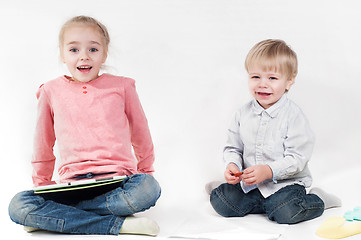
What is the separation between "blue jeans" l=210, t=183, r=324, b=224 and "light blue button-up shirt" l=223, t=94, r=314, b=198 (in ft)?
0.09

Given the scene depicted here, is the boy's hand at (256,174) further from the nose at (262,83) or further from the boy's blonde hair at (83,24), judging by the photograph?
the boy's blonde hair at (83,24)

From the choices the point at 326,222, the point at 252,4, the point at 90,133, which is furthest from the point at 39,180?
the point at 252,4

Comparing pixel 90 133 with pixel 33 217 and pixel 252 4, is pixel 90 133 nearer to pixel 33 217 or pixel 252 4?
pixel 33 217

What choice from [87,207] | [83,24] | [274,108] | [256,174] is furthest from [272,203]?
[83,24]

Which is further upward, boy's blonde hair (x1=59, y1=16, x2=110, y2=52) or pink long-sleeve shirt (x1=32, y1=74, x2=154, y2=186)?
boy's blonde hair (x1=59, y1=16, x2=110, y2=52)

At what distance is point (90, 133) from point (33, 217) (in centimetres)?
32

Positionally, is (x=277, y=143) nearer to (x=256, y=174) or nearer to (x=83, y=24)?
(x=256, y=174)

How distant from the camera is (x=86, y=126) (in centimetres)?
185

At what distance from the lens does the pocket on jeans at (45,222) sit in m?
1.65

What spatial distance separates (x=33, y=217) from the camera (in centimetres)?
166

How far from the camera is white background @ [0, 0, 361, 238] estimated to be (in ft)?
7.19

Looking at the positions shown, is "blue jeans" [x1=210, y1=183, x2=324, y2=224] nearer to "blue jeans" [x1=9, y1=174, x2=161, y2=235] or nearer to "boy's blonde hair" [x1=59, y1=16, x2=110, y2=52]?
"blue jeans" [x1=9, y1=174, x2=161, y2=235]

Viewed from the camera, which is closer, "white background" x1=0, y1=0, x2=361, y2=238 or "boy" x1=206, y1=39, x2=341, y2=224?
"boy" x1=206, y1=39, x2=341, y2=224

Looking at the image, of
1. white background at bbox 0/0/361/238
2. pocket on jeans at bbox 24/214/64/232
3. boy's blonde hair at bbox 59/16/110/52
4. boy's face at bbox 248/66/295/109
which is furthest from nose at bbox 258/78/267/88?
pocket on jeans at bbox 24/214/64/232
